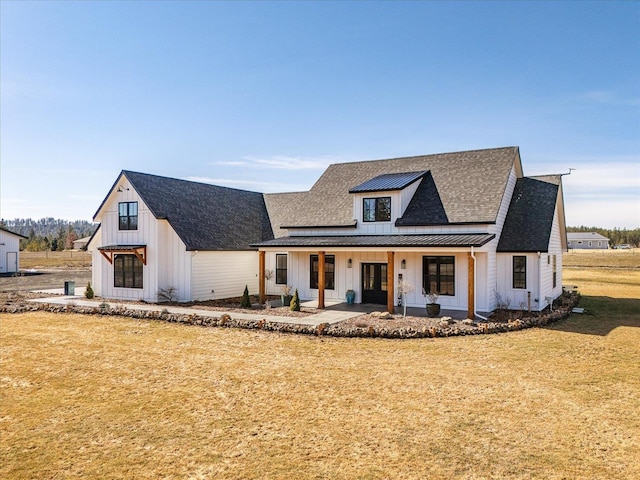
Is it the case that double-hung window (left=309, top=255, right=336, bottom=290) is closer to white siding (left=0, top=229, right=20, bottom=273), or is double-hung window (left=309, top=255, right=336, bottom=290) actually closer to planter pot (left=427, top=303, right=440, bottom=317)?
planter pot (left=427, top=303, right=440, bottom=317)

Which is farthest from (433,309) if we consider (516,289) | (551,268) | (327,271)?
(551,268)

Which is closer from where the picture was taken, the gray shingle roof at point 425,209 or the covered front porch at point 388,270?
the covered front porch at point 388,270

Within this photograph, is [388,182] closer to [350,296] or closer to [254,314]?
[350,296]

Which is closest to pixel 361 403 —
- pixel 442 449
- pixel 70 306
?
pixel 442 449

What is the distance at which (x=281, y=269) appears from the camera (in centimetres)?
2452

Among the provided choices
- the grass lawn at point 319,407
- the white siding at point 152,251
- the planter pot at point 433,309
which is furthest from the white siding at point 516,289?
the white siding at point 152,251

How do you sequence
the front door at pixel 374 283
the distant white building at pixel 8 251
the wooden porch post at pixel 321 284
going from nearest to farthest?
1. the wooden porch post at pixel 321 284
2. the front door at pixel 374 283
3. the distant white building at pixel 8 251

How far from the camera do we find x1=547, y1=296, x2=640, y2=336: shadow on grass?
50.5 ft

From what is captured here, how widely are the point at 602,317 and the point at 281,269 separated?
15.1 metres

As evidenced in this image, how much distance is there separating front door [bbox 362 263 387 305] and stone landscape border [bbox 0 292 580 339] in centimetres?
546

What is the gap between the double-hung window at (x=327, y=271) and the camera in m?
21.9

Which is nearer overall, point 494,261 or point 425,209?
point 494,261

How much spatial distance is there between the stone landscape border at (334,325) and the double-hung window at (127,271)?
3648mm

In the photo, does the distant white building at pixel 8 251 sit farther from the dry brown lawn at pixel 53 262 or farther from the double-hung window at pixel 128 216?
the double-hung window at pixel 128 216
